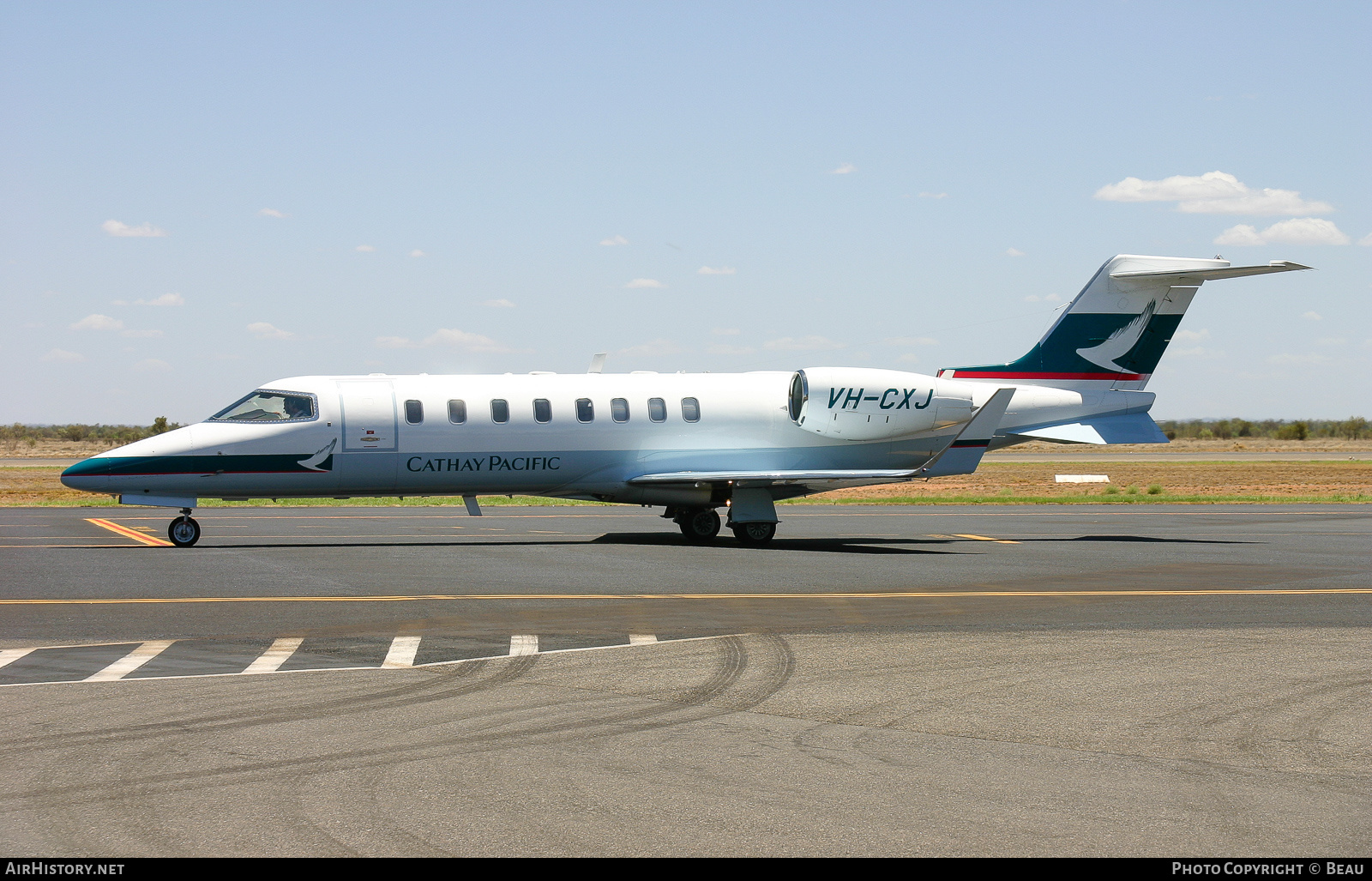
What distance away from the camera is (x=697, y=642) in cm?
1227

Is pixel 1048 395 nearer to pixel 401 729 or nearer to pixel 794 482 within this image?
pixel 794 482

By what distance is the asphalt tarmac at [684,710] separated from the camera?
244 inches

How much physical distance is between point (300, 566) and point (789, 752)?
14092 millimetres

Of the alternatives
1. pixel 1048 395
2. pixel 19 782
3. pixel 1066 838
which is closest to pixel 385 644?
pixel 19 782

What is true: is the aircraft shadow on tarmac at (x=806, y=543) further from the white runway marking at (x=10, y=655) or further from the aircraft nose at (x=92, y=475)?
the white runway marking at (x=10, y=655)

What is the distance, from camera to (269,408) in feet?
79.9

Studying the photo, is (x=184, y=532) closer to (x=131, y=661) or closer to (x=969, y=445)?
(x=131, y=661)

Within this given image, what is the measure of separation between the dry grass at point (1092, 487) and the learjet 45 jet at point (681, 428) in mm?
8151

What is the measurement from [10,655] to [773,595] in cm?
854

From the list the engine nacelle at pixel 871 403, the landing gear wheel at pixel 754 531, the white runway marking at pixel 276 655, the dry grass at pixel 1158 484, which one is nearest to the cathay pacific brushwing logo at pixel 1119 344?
the engine nacelle at pixel 871 403

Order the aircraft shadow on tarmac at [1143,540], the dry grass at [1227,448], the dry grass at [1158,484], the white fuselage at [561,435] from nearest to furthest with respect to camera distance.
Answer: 1. the white fuselage at [561,435]
2. the aircraft shadow on tarmac at [1143,540]
3. the dry grass at [1158,484]
4. the dry grass at [1227,448]

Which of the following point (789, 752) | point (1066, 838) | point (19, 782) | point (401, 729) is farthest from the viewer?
point (401, 729)

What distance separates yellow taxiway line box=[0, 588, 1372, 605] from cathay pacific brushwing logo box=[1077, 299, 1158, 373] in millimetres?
11521

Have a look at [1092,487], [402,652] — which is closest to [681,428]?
[402,652]
